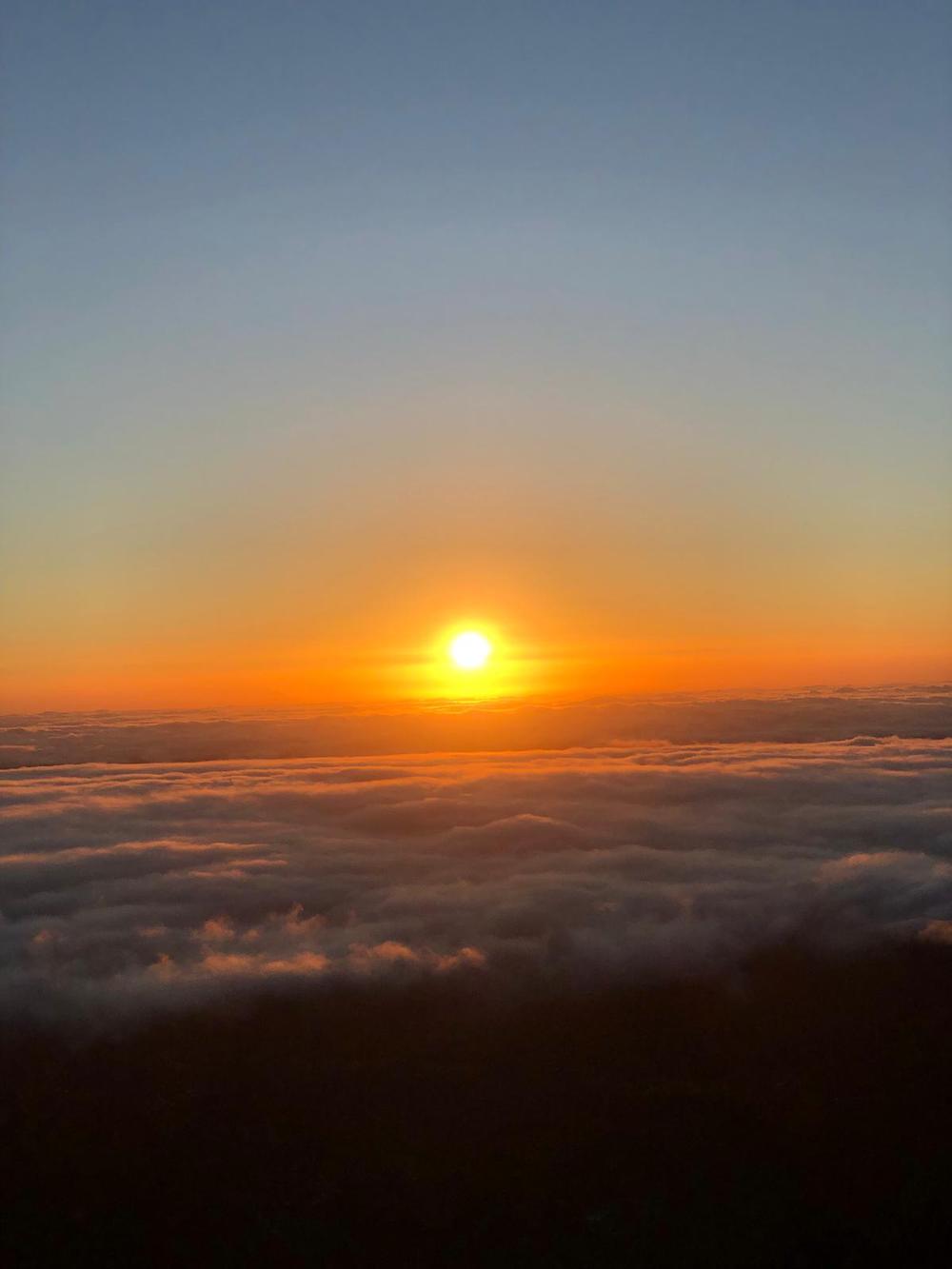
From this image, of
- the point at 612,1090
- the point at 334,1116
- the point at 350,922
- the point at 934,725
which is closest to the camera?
the point at 334,1116

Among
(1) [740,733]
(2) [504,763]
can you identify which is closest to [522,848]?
(2) [504,763]

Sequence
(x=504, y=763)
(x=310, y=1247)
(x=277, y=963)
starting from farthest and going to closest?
(x=504, y=763), (x=277, y=963), (x=310, y=1247)

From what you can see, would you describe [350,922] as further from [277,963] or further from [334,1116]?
[334,1116]

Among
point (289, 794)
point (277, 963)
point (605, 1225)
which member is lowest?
point (605, 1225)

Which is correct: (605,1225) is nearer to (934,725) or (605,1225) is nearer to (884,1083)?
(884,1083)

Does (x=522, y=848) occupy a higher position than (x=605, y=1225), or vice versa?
(x=522, y=848)

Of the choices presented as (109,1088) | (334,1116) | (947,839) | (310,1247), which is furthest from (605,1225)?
(947,839)

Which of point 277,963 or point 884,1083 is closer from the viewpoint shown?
point 884,1083
